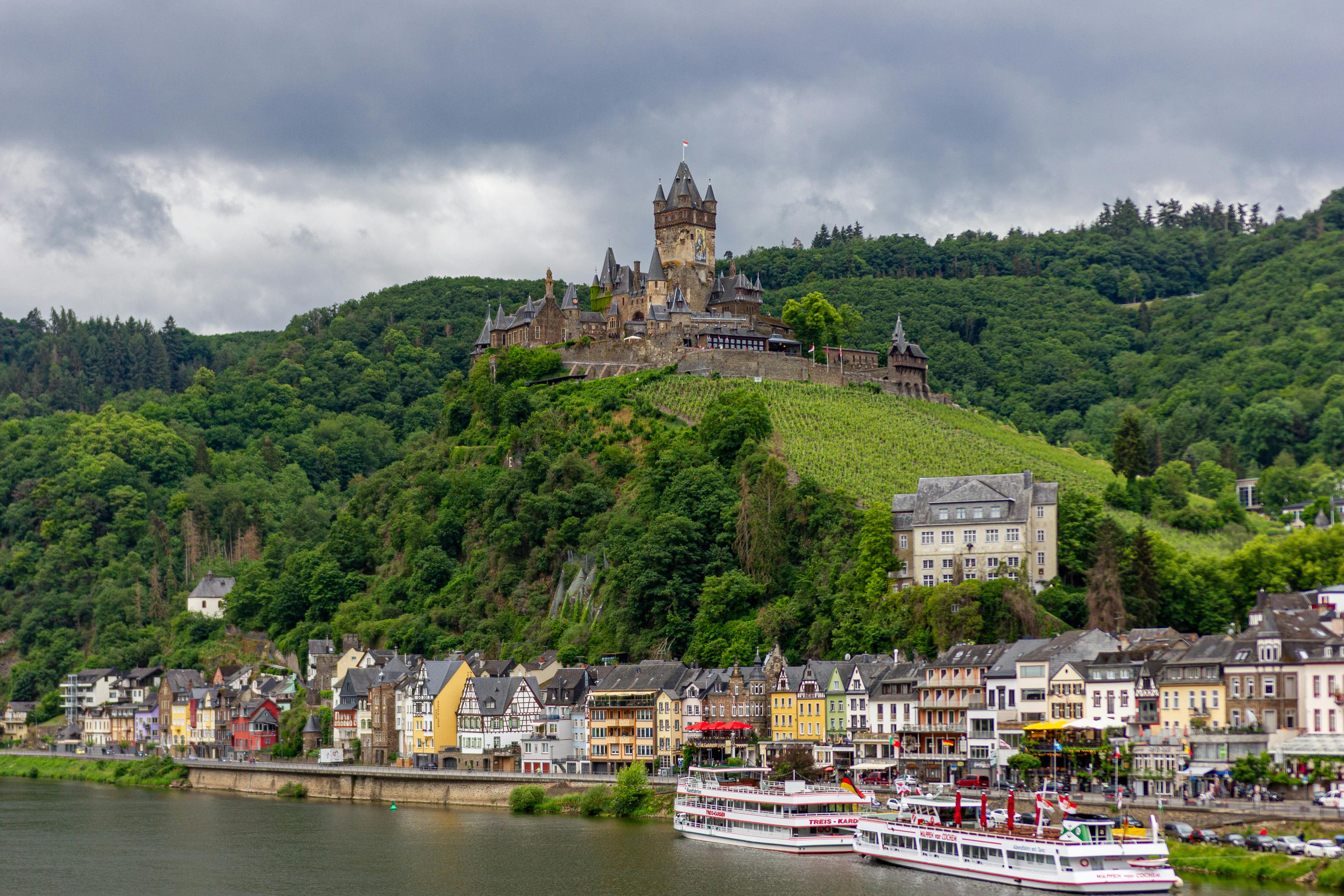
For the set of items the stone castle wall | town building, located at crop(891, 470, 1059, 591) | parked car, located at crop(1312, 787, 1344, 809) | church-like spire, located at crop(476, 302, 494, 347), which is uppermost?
church-like spire, located at crop(476, 302, 494, 347)

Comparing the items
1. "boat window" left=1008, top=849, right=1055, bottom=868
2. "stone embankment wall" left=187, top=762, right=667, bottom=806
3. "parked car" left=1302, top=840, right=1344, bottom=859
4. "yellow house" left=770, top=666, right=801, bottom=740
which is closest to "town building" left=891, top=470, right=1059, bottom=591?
"yellow house" left=770, top=666, right=801, bottom=740

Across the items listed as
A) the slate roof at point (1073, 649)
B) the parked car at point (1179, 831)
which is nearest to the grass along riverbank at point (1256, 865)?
the parked car at point (1179, 831)

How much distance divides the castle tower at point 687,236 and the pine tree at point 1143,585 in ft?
209

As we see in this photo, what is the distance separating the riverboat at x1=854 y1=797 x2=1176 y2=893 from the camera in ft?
194

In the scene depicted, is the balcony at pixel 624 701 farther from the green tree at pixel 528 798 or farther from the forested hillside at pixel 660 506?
the green tree at pixel 528 798

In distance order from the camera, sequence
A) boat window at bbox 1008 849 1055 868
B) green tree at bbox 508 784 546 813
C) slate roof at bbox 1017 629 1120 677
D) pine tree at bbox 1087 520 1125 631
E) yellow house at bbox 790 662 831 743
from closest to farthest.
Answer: boat window at bbox 1008 849 1055 868 → slate roof at bbox 1017 629 1120 677 → pine tree at bbox 1087 520 1125 631 → green tree at bbox 508 784 546 813 → yellow house at bbox 790 662 831 743

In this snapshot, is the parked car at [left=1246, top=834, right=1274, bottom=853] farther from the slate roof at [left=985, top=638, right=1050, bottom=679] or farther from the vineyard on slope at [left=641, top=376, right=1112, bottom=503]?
the vineyard on slope at [left=641, top=376, right=1112, bottom=503]

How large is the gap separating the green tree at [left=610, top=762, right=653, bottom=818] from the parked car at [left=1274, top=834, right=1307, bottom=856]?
34.7 metres

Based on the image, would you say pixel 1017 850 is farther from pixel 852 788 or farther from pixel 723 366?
pixel 723 366

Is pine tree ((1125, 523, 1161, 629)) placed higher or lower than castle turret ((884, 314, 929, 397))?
lower

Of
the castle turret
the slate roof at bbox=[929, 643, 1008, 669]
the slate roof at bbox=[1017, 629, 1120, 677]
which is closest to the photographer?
the slate roof at bbox=[1017, 629, 1120, 677]

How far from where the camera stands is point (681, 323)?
142125 millimetres

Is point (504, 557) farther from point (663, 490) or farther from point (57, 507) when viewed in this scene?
point (57, 507)

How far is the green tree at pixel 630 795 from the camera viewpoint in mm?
84875
